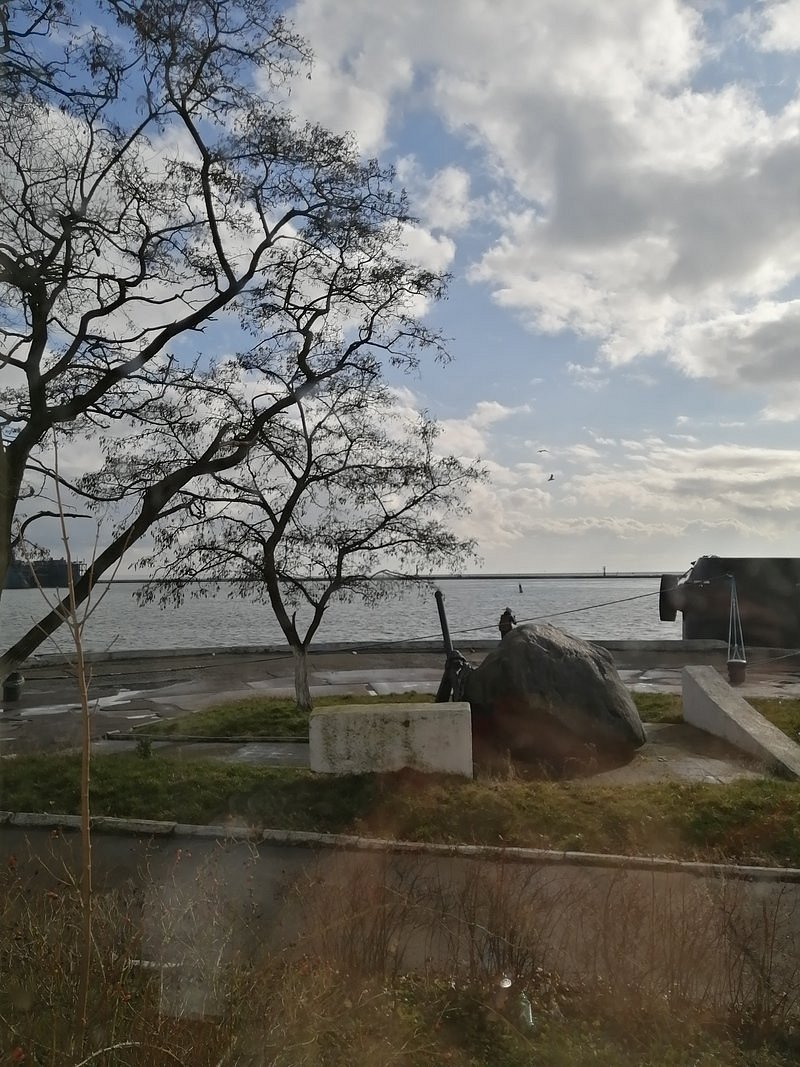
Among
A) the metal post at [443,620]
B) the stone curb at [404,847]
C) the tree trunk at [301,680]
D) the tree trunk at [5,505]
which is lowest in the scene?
the stone curb at [404,847]

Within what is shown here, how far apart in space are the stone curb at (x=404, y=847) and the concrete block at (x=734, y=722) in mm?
3377

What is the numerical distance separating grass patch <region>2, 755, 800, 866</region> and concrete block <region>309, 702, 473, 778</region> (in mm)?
180

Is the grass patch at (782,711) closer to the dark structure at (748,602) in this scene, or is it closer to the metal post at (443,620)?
the metal post at (443,620)

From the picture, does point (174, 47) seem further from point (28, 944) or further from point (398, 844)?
point (28, 944)

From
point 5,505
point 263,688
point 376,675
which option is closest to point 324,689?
point 263,688

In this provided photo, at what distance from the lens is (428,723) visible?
31.2 feet

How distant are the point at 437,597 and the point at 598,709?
139 inches

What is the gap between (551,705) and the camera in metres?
10.9

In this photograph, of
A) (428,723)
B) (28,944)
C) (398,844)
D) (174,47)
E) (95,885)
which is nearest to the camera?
(28,944)

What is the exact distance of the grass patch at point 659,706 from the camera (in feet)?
45.3

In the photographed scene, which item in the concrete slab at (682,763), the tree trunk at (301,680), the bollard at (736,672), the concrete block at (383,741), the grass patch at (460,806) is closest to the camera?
the grass patch at (460,806)

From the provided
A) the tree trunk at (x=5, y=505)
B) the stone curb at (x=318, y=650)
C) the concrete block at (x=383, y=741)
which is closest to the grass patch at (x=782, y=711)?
the concrete block at (x=383, y=741)

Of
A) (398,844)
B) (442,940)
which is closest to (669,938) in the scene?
(442,940)

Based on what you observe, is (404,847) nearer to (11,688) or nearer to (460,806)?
(460,806)
